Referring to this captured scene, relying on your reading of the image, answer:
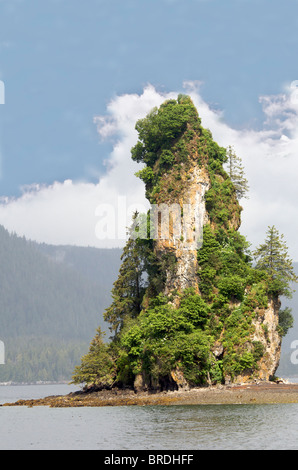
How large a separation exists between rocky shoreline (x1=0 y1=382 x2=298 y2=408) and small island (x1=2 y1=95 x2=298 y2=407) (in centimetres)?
26

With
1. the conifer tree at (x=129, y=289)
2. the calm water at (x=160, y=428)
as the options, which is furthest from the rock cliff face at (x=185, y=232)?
the calm water at (x=160, y=428)

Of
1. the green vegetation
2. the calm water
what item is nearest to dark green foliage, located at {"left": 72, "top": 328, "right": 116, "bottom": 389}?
the green vegetation

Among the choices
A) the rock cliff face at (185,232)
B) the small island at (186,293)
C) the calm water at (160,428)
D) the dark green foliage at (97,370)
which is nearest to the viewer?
the calm water at (160,428)

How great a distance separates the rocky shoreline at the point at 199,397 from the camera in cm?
6950

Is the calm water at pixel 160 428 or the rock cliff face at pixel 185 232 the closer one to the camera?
the calm water at pixel 160 428

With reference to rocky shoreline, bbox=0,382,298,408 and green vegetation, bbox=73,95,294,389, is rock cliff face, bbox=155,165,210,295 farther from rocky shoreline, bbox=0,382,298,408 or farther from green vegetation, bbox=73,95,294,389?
rocky shoreline, bbox=0,382,298,408

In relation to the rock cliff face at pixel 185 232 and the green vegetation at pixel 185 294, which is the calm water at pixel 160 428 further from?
the rock cliff face at pixel 185 232

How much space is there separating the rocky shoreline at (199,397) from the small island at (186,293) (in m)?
0.26

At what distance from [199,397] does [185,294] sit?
20.3m

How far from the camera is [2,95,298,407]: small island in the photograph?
81.6 metres

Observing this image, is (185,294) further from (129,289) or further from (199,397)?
(199,397)

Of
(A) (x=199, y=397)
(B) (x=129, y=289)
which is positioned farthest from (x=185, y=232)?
(A) (x=199, y=397)

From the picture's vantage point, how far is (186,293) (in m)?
89.6
